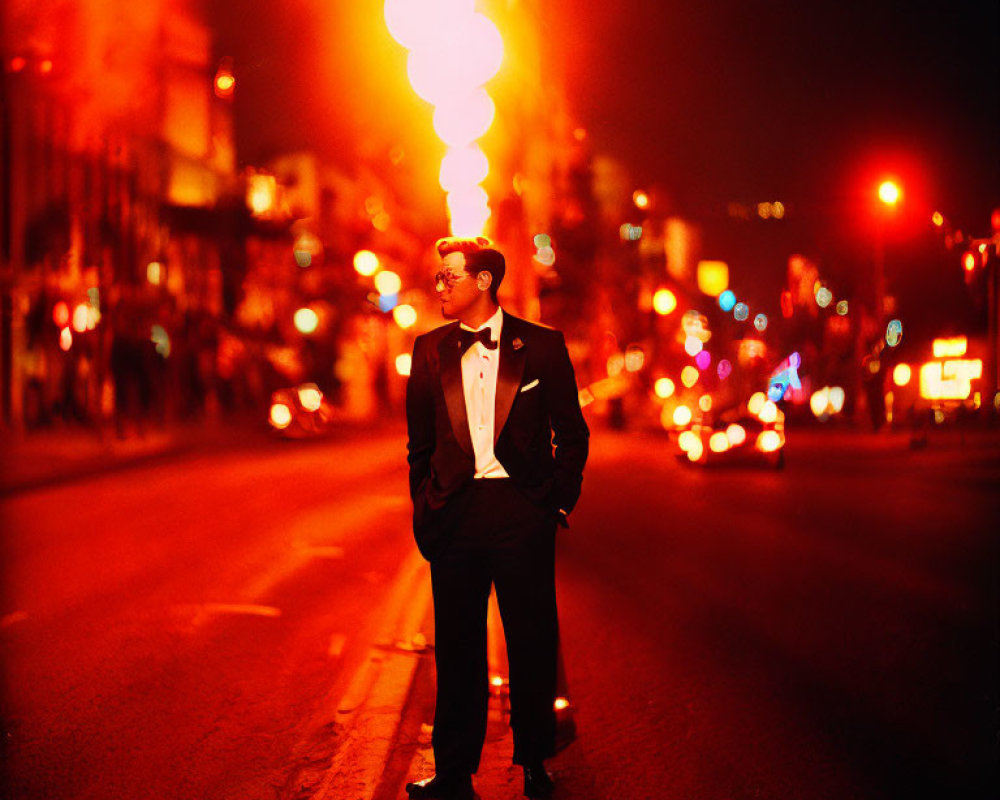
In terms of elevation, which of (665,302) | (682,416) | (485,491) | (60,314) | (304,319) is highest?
(304,319)

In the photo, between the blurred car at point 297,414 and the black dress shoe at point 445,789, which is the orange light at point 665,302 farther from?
the black dress shoe at point 445,789

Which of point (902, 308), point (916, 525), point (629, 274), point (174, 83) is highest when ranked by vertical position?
point (174, 83)

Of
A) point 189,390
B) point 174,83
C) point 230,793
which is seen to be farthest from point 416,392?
point 174,83

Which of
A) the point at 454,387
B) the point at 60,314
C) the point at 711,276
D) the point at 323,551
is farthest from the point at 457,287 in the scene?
the point at 711,276

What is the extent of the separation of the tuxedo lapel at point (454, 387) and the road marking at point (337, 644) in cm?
313

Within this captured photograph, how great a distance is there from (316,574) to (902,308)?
16951 millimetres

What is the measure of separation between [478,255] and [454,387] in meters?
0.55

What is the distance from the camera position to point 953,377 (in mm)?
9688

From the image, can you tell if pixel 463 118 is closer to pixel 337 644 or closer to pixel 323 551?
pixel 337 644

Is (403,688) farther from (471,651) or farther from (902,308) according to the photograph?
(902,308)

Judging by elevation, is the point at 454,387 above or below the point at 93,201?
below

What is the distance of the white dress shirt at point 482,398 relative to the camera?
4.16 metres

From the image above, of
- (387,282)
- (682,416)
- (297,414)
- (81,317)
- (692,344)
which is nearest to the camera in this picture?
(682,416)

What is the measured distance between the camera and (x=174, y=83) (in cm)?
4569
